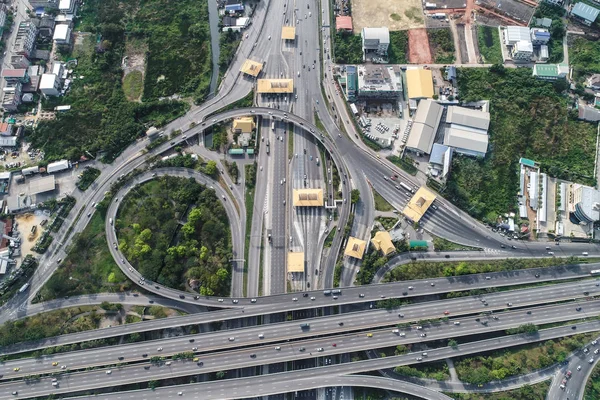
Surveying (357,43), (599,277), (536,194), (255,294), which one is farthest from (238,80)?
(599,277)

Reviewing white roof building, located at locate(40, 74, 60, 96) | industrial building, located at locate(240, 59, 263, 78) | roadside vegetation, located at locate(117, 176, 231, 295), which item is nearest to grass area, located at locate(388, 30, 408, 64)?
industrial building, located at locate(240, 59, 263, 78)

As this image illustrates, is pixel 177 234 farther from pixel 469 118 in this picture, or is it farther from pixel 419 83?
pixel 469 118

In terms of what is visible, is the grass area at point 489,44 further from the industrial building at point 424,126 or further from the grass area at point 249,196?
the grass area at point 249,196

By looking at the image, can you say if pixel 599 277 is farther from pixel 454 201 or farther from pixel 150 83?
pixel 150 83

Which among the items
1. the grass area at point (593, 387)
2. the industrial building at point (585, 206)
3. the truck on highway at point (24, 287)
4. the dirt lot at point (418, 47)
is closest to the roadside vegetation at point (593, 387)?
the grass area at point (593, 387)

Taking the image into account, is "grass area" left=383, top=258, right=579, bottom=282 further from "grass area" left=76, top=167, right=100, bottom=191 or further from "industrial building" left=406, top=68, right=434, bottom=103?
"grass area" left=76, top=167, right=100, bottom=191

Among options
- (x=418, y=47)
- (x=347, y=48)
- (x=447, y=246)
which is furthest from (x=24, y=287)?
(x=418, y=47)
